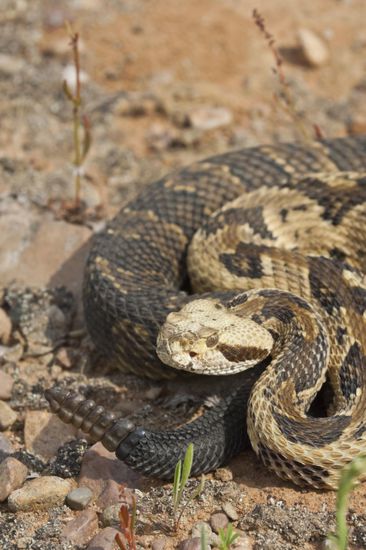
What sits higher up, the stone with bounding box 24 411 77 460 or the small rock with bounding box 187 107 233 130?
the small rock with bounding box 187 107 233 130

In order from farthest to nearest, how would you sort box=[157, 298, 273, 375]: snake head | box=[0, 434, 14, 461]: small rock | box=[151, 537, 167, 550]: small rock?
1. box=[0, 434, 14, 461]: small rock
2. box=[157, 298, 273, 375]: snake head
3. box=[151, 537, 167, 550]: small rock

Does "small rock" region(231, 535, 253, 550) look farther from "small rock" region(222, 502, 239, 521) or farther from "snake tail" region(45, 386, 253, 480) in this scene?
"snake tail" region(45, 386, 253, 480)

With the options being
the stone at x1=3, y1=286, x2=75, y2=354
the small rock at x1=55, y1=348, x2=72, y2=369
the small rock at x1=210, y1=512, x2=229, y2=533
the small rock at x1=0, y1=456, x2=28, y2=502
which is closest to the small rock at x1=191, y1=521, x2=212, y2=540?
the small rock at x1=210, y1=512, x2=229, y2=533

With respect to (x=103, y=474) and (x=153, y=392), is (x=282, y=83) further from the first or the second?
(x=103, y=474)

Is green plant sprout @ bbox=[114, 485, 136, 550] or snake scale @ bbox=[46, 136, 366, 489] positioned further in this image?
snake scale @ bbox=[46, 136, 366, 489]

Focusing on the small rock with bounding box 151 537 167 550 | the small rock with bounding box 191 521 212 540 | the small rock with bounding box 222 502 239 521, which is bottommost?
→ the small rock with bounding box 151 537 167 550

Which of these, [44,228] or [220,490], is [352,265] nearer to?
[220,490]
